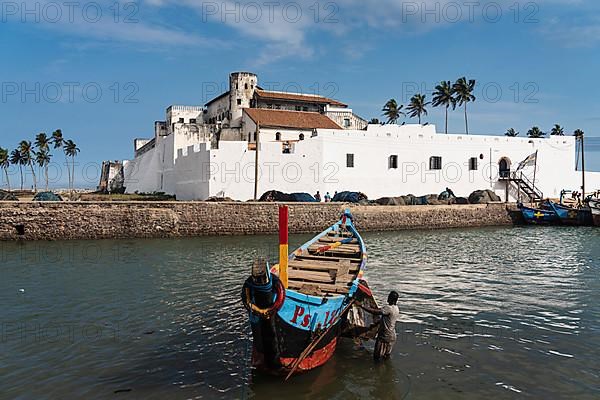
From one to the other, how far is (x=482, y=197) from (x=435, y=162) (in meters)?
4.22

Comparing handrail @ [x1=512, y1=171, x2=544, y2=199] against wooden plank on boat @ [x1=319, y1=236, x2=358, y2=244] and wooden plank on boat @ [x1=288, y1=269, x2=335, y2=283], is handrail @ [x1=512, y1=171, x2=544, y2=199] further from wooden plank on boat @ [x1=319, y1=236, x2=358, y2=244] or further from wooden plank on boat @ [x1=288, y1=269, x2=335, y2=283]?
wooden plank on boat @ [x1=288, y1=269, x2=335, y2=283]

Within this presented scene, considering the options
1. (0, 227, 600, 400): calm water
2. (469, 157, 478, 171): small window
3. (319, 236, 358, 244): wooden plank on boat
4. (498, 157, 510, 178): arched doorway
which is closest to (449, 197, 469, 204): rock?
(469, 157, 478, 171): small window

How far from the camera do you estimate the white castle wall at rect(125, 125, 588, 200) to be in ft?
100

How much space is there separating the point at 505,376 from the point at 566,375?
869 mm

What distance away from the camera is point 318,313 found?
647 centimetres

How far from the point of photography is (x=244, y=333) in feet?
27.8

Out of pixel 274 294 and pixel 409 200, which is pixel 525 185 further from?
pixel 274 294

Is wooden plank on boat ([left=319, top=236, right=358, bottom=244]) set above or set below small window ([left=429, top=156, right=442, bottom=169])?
below

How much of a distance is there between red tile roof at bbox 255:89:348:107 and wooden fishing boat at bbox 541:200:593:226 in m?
22.9

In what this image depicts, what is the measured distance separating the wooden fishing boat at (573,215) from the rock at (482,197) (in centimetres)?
410

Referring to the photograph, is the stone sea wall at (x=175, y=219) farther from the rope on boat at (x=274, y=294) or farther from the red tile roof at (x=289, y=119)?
the rope on boat at (x=274, y=294)

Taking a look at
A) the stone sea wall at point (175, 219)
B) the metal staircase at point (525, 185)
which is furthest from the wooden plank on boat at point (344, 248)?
the metal staircase at point (525, 185)

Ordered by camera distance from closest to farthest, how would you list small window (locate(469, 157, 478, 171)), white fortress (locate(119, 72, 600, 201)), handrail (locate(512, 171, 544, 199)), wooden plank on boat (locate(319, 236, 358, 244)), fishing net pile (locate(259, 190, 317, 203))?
wooden plank on boat (locate(319, 236, 358, 244)) → fishing net pile (locate(259, 190, 317, 203)) → white fortress (locate(119, 72, 600, 201)) → small window (locate(469, 157, 478, 171)) → handrail (locate(512, 171, 544, 199))

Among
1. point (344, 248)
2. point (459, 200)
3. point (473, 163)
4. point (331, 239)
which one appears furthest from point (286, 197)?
point (344, 248)
